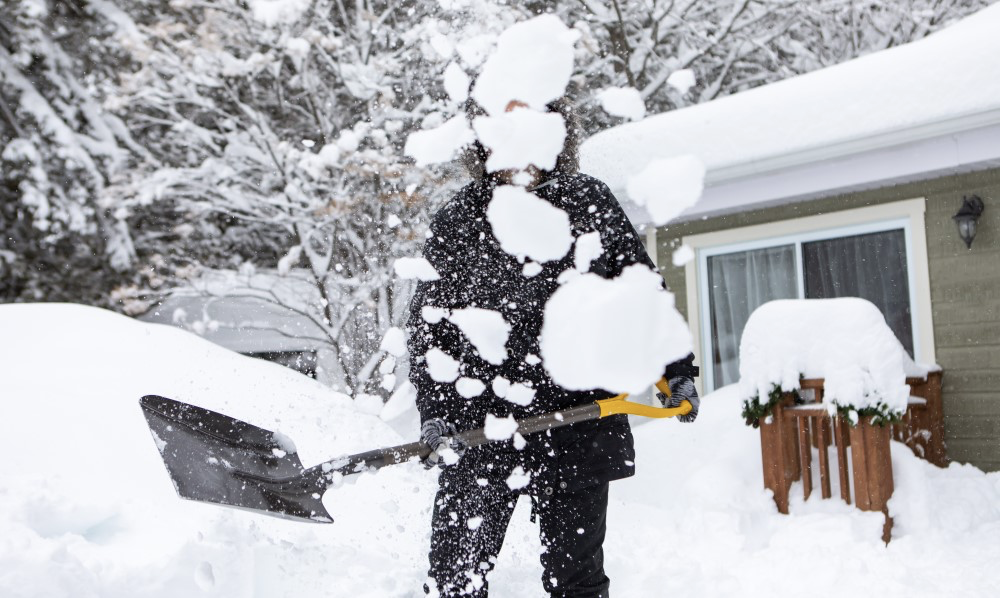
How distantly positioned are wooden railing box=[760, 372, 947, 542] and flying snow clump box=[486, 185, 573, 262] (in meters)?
2.43

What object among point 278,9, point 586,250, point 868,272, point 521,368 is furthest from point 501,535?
point 278,9

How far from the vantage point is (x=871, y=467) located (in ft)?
12.3

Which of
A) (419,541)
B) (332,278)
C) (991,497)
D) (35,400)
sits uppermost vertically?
(332,278)

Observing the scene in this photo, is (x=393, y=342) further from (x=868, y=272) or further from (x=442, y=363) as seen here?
(x=442, y=363)

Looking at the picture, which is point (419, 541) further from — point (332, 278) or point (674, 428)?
point (332, 278)

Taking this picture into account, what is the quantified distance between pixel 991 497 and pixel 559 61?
3307 millimetres

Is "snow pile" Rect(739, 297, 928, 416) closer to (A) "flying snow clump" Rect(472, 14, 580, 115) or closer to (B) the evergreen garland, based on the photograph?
(B) the evergreen garland

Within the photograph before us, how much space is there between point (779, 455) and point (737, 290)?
6.47 ft

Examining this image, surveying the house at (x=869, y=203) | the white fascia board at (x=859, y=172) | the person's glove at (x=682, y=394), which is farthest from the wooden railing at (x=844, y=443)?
the person's glove at (x=682, y=394)

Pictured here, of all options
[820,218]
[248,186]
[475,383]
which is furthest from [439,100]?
[475,383]

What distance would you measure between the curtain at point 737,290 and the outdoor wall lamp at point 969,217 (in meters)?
1.06

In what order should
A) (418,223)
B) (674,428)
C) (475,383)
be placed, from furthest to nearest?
(418,223) < (674,428) < (475,383)

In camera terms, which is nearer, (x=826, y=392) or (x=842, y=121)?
(x=826, y=392)

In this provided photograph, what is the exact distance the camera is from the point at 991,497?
13.5 ft
